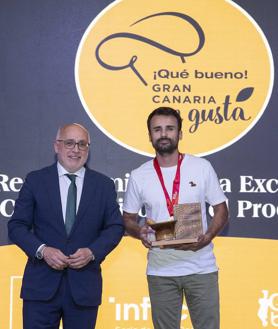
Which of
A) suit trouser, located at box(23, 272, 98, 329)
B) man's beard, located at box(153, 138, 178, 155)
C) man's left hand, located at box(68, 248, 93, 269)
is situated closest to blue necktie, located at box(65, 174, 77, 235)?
man's left hand, located at box(68, 248, 93, 269)

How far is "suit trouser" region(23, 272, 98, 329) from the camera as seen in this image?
9.12 feet

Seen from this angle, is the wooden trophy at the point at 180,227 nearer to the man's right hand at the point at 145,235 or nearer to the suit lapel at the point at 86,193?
the man's right hand at the point at 145,235

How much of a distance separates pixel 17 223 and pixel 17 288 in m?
1.10

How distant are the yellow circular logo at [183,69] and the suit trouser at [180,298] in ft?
3.50

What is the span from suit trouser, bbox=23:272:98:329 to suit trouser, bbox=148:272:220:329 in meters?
0.41

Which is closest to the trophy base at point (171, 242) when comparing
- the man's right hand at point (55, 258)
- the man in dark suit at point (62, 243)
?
the man in dark suit at point (62, 243)

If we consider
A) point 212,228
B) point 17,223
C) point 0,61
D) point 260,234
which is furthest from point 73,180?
point 260,234

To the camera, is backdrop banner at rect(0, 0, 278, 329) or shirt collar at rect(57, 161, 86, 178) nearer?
shirt collar at rect(57, 161, 86, 178)

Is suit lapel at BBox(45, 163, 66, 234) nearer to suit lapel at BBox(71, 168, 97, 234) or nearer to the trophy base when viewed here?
suit lapel at BBox(71, 168, 97, 234)

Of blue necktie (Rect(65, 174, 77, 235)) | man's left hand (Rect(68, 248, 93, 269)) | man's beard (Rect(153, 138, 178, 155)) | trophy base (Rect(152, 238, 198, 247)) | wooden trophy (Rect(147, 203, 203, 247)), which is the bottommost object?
man's left hand (Rect(68, 248, 93, 269))

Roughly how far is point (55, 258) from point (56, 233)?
0.15 metres

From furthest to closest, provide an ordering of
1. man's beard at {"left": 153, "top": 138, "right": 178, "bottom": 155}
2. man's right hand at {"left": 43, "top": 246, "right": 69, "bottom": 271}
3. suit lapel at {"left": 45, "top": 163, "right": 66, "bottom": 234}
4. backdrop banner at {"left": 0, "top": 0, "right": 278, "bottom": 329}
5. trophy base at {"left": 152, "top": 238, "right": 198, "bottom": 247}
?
backdrop banner at {"left": 0, "top": 0, "right": 278, "bottom": 329}, man's beard at {"left": 153, "top": 138, "right": 178, "bottom": 155}, trophy base at {"left": 152, "top": 238, "right": 198, "bottom": 247}, suit lapel at {"left": 45, "top": 163, "right": 66, "bottom": 234}, man's right hand at {"left": 43, "top": 246, "right": 69, "bottom": 271}

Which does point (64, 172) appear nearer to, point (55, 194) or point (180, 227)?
point (55, 194)

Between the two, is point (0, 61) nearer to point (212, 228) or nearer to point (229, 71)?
point (229, 71)
